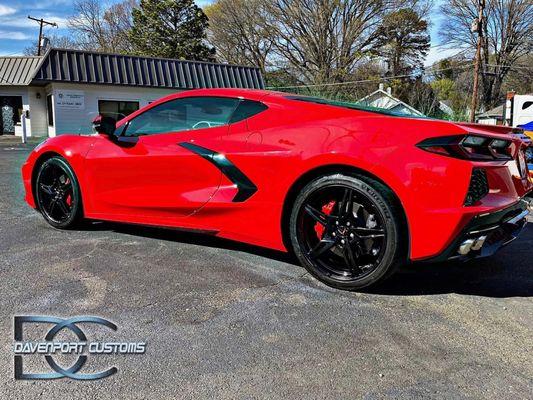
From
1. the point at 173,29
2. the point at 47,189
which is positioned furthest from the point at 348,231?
the point at 173,29

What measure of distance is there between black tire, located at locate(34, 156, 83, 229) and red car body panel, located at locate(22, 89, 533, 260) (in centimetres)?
10

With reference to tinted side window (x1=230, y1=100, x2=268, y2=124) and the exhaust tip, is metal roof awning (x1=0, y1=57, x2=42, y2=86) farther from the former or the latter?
the exhaust tip

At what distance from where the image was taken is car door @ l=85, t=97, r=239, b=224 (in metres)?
3.62

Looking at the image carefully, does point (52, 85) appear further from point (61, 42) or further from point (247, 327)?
point (61, 42)

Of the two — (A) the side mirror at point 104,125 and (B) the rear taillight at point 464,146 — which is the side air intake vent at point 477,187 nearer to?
(B) the rear taillight at point 464,146

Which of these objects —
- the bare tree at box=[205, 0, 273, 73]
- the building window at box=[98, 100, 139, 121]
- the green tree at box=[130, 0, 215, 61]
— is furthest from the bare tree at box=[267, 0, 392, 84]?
the building window at box=[98, 100, 139, 121]

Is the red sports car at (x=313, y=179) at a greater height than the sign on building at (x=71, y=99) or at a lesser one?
lesser

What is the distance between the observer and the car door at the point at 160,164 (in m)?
3.62

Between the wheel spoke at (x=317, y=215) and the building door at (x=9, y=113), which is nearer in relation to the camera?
the wheel spoke at (x=317, y=215)

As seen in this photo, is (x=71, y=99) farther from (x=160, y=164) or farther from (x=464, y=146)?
(x=464, y=146)

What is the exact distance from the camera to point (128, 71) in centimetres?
1998

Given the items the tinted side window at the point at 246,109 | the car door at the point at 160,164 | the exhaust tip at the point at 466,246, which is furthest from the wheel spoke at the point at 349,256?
the tinted side window at the point at 246,109

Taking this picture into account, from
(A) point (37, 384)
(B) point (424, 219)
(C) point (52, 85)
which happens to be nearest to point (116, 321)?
(A) point (37, 384)

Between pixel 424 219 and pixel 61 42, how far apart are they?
52113mm
